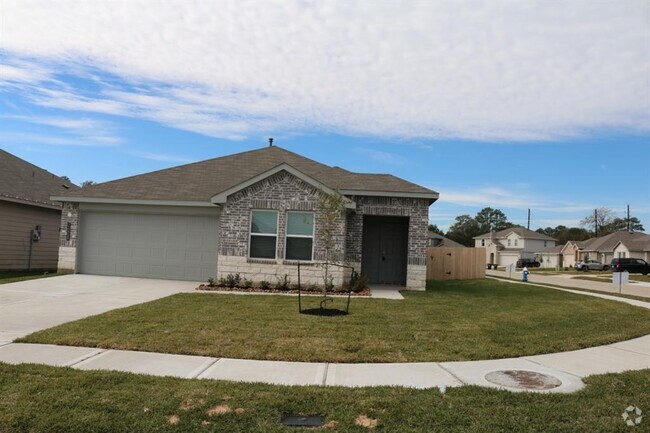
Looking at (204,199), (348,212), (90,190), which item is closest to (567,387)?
(348,212)

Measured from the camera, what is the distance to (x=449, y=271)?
24812 millimetres

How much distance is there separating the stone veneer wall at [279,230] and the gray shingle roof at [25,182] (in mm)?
9582

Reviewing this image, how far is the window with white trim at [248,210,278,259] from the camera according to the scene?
50.7 ft

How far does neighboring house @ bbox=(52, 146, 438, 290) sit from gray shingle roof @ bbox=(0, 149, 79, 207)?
3.05 metres

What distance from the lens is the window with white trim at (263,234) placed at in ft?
50.7

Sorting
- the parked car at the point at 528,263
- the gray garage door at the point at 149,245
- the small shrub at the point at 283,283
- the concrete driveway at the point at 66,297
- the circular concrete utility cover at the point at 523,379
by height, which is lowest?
the parked car at the point at 528,263

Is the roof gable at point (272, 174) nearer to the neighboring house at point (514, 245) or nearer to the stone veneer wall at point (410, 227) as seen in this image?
the stone veneer wall at point (410, 227)

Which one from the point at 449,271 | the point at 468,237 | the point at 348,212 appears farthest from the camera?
the point at 468,237

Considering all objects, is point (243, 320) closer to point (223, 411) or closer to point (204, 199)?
point (223, 411)

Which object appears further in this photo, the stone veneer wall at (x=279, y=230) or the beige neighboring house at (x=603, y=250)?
the beige neighboring house at (x=603, y=250)

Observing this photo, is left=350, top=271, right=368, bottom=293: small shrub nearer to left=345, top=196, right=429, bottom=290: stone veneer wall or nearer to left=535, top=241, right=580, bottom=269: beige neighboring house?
left=345, top=196, right=429, bottom=290: stone veneer wall

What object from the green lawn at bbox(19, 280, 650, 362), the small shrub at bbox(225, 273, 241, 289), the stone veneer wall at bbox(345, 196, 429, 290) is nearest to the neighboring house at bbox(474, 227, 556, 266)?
the stone veneer wall at bbox(345, 196, 429, 290)

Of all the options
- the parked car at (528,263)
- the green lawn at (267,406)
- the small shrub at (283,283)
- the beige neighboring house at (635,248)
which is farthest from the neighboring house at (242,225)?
the parked car at (528,263)

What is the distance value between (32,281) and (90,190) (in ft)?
13.7
